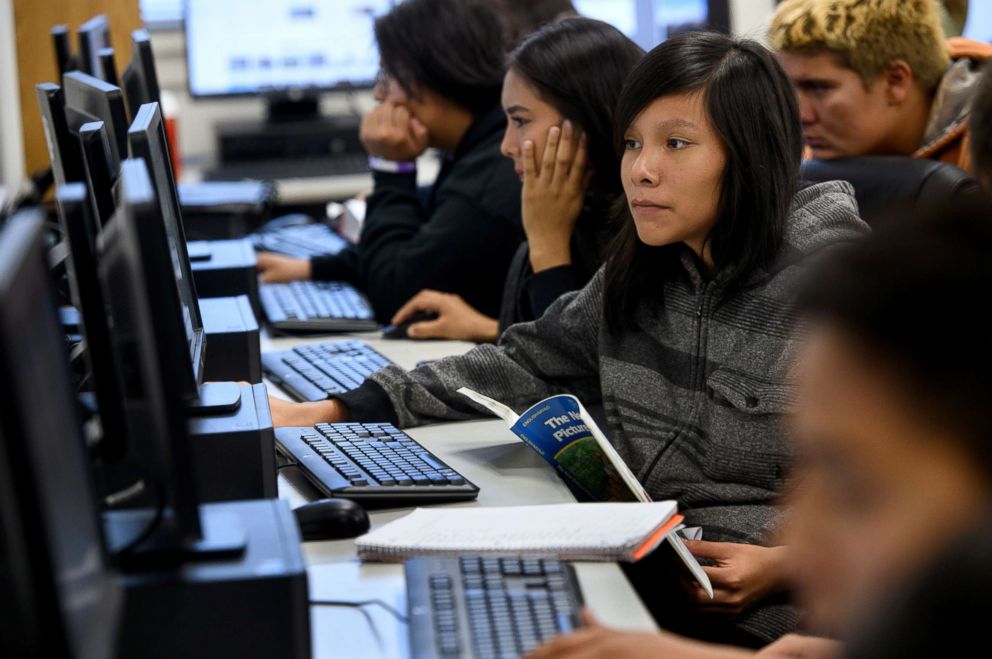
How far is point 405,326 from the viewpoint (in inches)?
85.0

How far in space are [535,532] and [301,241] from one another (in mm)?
1855

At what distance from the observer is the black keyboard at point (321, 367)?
69.2 inches

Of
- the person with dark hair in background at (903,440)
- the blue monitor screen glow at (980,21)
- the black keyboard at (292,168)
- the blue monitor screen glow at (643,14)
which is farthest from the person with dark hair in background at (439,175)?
the blue monitor screen glow at (980,21)

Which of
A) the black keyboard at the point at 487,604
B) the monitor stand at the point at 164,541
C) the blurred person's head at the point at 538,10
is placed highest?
the blurred person's head at the point at 538,10

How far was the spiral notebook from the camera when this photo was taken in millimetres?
1102

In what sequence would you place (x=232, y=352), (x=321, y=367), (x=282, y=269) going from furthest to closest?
(x=282, y=269) → (x=321, y=367) → (x=232, y=352)

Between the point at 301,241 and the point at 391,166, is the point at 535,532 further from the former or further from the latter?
the point at 301,241

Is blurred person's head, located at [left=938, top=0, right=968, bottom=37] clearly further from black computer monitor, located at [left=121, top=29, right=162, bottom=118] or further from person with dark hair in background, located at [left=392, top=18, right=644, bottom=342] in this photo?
black computer monitor, located at [left=121, top=29, right=162, bottom=118]

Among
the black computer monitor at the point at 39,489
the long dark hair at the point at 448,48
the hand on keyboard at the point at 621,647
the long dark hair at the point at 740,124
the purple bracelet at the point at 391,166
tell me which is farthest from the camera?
the purple bracelet at the point at 391,166

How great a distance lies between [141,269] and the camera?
84 centimetres

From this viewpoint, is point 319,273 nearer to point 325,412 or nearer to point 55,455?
point 325,412

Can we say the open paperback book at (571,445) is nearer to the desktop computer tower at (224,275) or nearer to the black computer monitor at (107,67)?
the desktop computer tower at (224,275)

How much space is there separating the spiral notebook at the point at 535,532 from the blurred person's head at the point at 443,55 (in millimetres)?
1313

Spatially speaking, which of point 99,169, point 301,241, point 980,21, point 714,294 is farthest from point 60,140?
point 980,21
